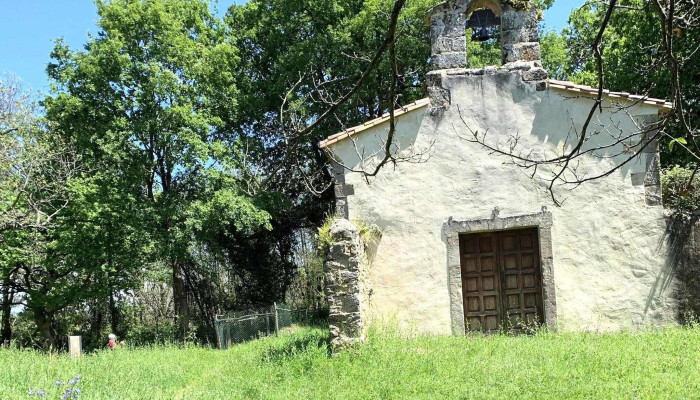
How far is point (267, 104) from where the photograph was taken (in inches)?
728

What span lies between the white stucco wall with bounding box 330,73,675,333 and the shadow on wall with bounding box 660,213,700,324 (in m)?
0.08

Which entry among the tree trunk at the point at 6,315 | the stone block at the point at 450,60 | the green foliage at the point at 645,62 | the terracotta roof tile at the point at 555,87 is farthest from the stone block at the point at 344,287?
the tree trunk at the point at 6,315

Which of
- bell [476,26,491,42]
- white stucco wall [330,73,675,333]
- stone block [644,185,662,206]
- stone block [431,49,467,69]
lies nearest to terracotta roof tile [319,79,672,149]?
white stucco wall [330,73,675,333]

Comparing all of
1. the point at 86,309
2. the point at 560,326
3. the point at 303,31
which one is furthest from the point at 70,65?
the point at 560,326

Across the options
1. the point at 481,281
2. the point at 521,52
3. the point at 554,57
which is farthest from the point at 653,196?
the point at 554,57

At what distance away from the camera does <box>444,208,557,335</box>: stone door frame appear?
9430 mm

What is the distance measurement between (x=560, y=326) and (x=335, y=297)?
12.9 ft

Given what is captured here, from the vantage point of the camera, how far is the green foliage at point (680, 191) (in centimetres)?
953

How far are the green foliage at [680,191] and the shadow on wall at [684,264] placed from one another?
1.18 ft

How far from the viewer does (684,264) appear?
30.1 feet

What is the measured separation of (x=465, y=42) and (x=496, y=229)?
10.8 ft

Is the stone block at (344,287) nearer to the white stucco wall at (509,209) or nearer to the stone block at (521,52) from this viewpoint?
the white stucco wall at (509,209)

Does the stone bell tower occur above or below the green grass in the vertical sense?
above

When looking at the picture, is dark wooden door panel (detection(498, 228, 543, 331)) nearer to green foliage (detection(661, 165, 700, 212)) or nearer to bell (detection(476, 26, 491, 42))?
green foliage (detection(661, 165, 700, 212))
